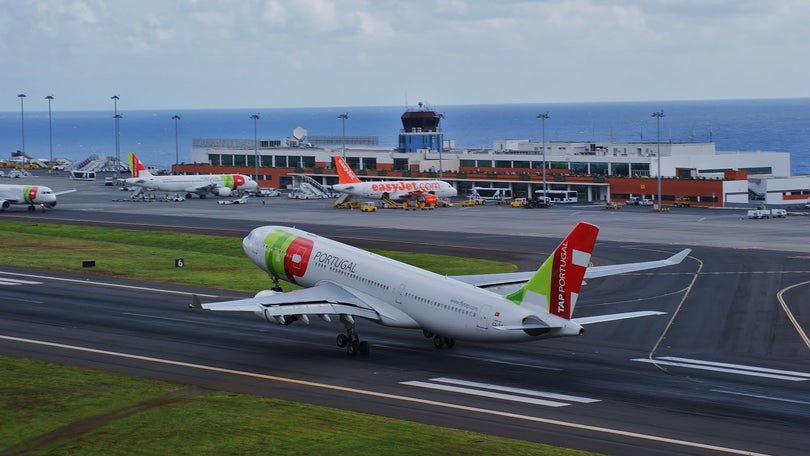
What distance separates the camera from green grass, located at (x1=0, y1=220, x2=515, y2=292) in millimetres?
83019

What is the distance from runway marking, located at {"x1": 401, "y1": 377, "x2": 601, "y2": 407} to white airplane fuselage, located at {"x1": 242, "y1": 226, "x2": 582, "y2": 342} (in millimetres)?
2175

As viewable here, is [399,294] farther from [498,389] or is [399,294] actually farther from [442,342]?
[498,389]

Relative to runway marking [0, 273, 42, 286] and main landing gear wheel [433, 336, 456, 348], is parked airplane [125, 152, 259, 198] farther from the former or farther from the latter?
main landing gear wheel [433, 336, 456, 348]

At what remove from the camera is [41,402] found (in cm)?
4375

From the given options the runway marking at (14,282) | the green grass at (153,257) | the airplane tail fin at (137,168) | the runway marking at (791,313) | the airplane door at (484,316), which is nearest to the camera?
the airplane door at (484,316)

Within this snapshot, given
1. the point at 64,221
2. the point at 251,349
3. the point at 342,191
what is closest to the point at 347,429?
the point at 251,349

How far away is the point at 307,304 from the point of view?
53.3 metres

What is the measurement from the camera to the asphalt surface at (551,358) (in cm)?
4059

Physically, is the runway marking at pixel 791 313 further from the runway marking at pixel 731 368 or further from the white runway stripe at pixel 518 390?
the white runway stripe at pixel 518 390

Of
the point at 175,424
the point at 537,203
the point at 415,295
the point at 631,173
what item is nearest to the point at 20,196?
the point at 537,203

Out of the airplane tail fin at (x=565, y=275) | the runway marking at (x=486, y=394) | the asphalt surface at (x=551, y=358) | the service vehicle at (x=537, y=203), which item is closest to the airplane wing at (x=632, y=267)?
the asphalt surface at (x=551, y=358)

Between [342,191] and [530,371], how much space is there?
111164 mm

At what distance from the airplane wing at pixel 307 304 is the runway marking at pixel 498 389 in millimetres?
6857

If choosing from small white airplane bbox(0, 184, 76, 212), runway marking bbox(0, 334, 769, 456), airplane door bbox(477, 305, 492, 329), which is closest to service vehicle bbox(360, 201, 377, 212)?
small white airplane bbox(0, 184, 76, 212)
